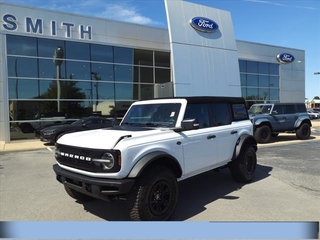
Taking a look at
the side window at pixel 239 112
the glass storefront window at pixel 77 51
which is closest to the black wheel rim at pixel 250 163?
the side window at pixel 239 112

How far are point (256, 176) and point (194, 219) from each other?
3032 mm

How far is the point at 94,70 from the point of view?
1788cm

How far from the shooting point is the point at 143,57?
20.3 m

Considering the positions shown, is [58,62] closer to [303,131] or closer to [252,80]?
[303,131]

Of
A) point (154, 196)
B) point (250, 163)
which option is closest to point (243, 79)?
point (250, 163)

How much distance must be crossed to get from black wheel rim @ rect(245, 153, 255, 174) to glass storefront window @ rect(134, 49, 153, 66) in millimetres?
15104

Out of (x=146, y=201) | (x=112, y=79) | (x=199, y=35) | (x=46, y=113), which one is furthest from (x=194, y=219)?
(x=199, y=35)

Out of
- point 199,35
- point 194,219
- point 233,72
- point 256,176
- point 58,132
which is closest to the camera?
point 194,219

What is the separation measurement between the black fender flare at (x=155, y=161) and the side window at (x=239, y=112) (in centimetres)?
238

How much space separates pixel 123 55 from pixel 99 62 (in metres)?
1.94

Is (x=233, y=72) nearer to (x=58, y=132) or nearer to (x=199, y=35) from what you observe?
(x=199, y=35)

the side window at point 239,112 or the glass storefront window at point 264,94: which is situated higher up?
the glass storefront window at point 264,94

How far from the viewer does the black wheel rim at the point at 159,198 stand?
12.2 ft

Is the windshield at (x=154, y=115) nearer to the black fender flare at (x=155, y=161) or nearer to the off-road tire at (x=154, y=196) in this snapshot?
the black fender flare at (x=155, y=161)
